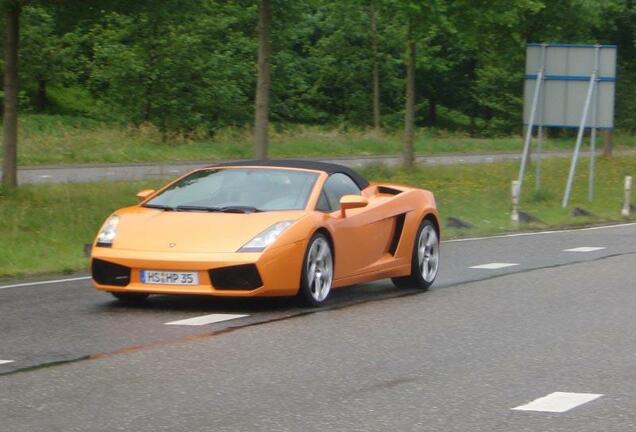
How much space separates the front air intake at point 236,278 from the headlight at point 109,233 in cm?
104

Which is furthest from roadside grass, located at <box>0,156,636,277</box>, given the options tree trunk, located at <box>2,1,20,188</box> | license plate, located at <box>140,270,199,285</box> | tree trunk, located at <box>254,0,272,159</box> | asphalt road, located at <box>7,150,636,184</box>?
license plate, located at <box>140,270,199,285</box>

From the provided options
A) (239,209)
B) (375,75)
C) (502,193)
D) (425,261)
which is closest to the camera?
(239,209)

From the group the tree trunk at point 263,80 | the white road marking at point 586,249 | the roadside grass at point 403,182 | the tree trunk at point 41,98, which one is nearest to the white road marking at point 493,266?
the white road marking at point 586,249

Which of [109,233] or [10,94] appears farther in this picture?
[10,94]

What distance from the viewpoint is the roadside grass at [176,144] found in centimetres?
3925

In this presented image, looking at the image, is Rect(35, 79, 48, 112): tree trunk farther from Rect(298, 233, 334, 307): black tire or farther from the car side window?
Rect(298, 233, 334, 307): black tire

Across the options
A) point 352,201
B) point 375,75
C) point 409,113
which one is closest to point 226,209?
point 352,201

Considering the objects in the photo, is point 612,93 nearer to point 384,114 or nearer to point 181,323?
point 181,323

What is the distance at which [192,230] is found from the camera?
1167cm

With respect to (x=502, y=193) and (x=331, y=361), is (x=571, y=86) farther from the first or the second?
(x=331, y=361)

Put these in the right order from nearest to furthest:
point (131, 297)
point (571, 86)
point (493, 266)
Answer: point (131, 297) → point (493, 266) → point (571, 86)

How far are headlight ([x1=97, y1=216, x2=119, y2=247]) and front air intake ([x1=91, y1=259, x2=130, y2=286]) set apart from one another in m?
0.18

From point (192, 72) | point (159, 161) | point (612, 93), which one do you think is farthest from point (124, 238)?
point (192, 72)

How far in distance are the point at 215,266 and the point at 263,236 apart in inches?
18.9
